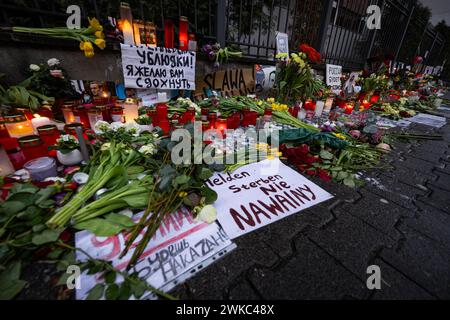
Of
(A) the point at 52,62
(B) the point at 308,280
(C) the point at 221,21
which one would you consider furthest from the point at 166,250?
(C) the point at 221,21

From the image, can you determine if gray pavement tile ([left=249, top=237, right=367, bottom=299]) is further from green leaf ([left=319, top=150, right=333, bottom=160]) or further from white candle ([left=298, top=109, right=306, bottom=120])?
white candle ([left=298, top=109, right=306, bottom=120])

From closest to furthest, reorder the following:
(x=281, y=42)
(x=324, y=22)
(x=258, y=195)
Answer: (x=258, y=195) < (x=281, y=42) < (x=324, y=22)

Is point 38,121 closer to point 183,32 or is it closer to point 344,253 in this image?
point 183,32

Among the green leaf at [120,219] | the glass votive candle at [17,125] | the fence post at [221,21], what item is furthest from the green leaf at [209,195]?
the fence post at [221,21]

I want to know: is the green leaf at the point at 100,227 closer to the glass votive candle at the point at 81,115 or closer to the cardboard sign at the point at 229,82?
the glass votive candle at the point at 81,115

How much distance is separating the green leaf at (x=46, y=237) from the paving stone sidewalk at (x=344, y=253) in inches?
21.3

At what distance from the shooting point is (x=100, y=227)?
2.85 feet

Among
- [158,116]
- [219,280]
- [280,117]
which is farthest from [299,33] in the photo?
[219,280]

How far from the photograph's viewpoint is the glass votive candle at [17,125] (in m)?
1.28

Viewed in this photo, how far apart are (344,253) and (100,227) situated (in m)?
1.21

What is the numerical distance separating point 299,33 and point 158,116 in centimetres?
542

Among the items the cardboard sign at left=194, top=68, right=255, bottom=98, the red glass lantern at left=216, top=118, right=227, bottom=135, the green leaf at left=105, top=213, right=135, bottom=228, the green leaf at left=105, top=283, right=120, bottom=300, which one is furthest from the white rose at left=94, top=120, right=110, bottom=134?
the cardboard sign at left=194, top=68, right=255, bottom=98

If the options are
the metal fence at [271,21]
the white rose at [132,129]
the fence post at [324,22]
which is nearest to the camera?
the white rose at [132,129]
